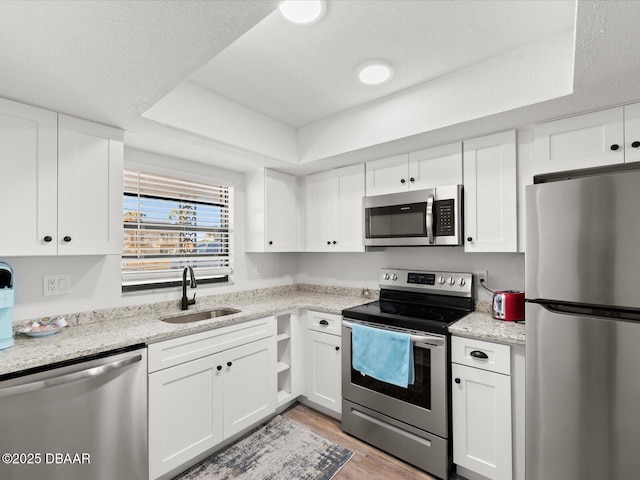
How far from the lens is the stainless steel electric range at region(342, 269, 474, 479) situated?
6.30 feet

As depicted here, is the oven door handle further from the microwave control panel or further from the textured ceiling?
the textured ceiling

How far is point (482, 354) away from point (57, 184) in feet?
8.35

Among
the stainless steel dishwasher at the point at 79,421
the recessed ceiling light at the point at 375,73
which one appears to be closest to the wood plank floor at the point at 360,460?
the stainless steel dishwasher at the point at 79,421

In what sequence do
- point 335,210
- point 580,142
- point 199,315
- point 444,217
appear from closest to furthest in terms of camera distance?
point 580,142
point 444,217
point 199,315
point 335,210

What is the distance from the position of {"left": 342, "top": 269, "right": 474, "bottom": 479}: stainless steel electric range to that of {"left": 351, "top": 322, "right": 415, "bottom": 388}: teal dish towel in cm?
5

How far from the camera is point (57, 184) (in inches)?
67.6

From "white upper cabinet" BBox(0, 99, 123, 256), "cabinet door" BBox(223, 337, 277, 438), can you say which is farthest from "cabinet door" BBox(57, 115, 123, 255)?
"cabinet door" BBox(223, 337, 277, 438)

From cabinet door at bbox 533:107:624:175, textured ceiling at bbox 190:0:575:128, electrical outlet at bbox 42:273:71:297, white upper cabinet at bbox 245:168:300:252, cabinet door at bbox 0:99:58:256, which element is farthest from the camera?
white upper cabinet at bbox 245:168:300:252

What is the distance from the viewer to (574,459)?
146cm

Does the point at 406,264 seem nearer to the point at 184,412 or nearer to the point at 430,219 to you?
the point at 430,219

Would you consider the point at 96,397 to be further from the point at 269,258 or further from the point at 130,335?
the point at 269,258

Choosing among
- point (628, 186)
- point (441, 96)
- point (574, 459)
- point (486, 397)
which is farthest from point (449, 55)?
point (574, 459)

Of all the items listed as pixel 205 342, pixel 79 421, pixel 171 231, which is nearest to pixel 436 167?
pixel 205 342

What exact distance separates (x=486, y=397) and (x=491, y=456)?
0.33 meters
